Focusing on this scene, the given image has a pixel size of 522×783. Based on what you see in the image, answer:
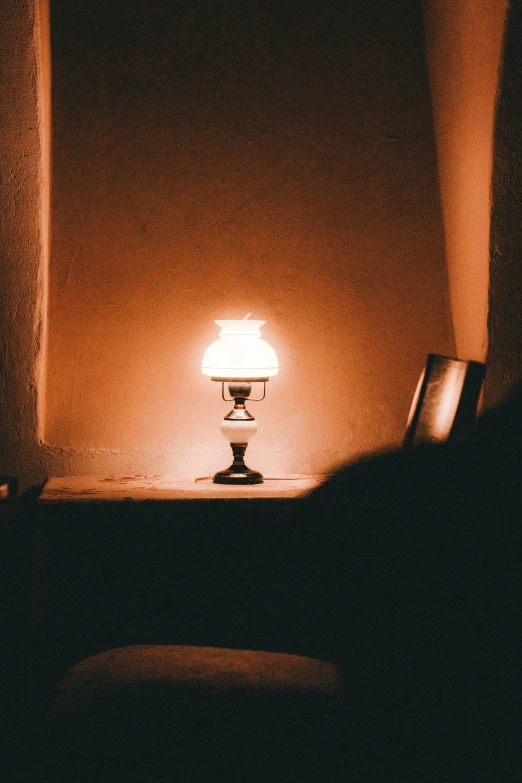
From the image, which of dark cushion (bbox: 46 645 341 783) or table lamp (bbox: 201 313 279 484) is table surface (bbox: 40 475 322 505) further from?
dark cushion (bbox: 46 645 341 783)

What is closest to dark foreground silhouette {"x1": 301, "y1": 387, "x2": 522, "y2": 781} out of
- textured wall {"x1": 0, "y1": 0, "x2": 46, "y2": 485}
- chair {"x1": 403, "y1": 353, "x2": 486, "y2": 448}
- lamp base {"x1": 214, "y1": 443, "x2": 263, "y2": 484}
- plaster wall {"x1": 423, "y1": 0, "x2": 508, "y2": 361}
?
chair {"x1": 403, "y1": 353, "x2": 486, "y2": 448}

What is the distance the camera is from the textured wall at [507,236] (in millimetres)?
2672

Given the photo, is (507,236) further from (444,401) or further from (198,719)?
(198,719)

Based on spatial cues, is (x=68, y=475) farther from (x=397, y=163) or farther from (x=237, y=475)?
(x=397, y=163)

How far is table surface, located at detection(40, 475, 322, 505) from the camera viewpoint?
288 centimetres

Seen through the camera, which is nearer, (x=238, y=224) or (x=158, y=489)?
(x=158, y=489)

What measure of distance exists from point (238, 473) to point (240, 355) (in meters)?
0.46

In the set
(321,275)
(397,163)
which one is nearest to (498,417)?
(321,275)

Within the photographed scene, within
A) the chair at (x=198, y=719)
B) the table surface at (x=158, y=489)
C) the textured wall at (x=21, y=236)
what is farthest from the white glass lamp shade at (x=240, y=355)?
the chair at (x=198, y=719)

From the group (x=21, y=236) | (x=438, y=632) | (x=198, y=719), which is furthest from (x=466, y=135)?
(x=198, y=719)

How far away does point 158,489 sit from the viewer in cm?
299

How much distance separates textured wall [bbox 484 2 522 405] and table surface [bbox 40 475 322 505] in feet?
2.70

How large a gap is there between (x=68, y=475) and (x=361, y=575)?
190 cm

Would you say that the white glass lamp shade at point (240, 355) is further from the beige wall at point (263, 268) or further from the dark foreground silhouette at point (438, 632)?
the dark foreground silhouette at point (438, 632)
